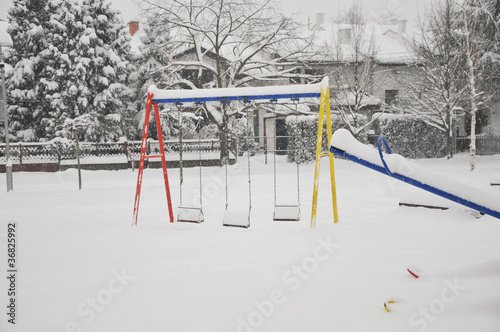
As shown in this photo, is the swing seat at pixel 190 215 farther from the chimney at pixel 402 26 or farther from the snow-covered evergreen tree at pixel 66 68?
the chimney at pixel 402 26

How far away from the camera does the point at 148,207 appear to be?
25.0ft

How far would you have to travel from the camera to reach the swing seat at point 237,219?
5.64 meters

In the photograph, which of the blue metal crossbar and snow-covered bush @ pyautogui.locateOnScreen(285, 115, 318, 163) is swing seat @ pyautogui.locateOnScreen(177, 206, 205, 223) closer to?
the blue metal crossbar

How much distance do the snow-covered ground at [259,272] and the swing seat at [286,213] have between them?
21 centimetres

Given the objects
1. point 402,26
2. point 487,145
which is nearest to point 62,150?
point 487,145

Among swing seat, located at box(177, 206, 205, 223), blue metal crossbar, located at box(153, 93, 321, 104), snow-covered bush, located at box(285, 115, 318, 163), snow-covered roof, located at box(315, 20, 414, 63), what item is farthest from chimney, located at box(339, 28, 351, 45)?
swing seat, located at box(177, 206, 205, 223)

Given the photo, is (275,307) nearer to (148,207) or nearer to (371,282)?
(371,282)

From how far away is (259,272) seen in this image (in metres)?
3.79

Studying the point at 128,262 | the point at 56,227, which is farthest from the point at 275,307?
the point at 56,227

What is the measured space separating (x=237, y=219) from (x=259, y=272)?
1.98 metres

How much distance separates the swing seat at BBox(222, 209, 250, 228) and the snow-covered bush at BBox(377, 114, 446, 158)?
1418 cm

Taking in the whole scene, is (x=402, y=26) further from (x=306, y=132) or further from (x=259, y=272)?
(x=259, y=272)

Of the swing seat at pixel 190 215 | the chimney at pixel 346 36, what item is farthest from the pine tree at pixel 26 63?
the swing seat at pixel 190 215

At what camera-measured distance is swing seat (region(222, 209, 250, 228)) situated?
Answer: 5645 mm
